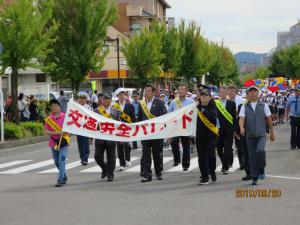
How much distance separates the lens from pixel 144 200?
995 cm

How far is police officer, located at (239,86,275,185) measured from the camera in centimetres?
1120

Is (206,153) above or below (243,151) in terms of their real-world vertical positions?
above

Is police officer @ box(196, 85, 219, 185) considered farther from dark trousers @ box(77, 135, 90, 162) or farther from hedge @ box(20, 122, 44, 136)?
hedge @ box(20, 122, 44, 136)

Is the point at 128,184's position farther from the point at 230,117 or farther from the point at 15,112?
the point at 15,112

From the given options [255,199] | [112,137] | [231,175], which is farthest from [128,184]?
[255,199]

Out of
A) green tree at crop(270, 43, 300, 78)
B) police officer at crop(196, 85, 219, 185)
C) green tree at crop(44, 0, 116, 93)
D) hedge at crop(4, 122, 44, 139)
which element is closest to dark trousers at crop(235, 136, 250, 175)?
police officer at crop(196, 85, 219, 185)

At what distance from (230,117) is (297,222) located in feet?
18.0

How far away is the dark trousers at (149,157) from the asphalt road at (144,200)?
0.85 ft

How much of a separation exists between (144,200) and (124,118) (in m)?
3.91

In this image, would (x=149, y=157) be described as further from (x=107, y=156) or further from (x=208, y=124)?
(x=208, y=124)

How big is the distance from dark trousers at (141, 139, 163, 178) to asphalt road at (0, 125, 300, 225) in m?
0.26

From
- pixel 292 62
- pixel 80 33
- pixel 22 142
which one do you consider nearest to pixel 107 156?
pixel 22 142

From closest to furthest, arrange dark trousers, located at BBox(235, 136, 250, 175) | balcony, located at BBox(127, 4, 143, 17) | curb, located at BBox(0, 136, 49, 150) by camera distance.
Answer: dark trousers, located at BBox(235, 136, 250, 175) → curb, located at BBox(0, 136, 49, 150) → balcony, located at BBox(127, 4, 143, 17)

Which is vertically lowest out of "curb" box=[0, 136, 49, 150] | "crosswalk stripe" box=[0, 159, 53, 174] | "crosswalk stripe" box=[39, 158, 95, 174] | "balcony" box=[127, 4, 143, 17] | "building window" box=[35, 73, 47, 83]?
"curb" box=[0, 136, 49, 150]
